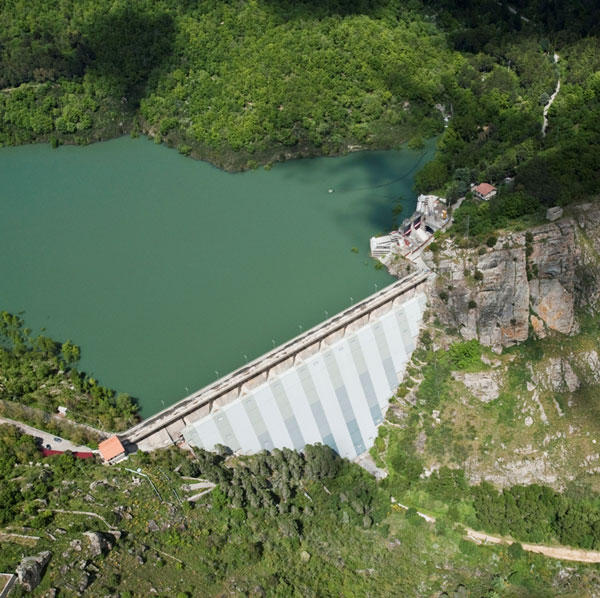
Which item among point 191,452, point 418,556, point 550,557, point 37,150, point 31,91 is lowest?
point 550,557

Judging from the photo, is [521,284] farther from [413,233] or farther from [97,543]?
[97,543]

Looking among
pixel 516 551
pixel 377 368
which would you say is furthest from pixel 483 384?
pixel 516 551

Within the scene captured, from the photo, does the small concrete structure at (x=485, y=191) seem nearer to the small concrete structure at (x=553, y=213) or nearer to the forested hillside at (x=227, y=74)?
the small concrete structure at (x=553, y=213)

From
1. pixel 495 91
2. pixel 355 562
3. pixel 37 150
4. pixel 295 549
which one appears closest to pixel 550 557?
pixel 355 562

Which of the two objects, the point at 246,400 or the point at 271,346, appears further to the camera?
the point at 271,346

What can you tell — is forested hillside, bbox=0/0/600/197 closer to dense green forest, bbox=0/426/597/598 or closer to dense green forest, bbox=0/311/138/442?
dense green forest, bbox=0/311/138/442

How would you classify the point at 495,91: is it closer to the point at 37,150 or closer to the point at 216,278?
the point at 216,278

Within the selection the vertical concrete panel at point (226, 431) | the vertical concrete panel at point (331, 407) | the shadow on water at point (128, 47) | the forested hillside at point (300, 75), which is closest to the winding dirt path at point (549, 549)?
the vertical concrete panel at point (331, 407)

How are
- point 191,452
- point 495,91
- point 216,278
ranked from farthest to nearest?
point 495,91, point 216,278, point 191,452
